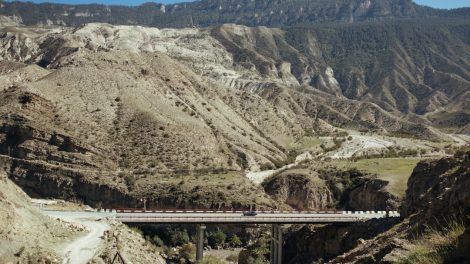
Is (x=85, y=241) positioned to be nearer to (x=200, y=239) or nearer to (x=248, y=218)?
Result: (x=200, y=239)

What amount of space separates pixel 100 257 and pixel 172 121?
7589cm

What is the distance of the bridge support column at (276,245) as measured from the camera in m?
67.1

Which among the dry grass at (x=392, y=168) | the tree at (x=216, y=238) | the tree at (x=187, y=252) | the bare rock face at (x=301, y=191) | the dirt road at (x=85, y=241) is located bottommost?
the tree at (x=187, y=252)

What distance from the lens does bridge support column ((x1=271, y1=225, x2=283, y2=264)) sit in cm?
6712

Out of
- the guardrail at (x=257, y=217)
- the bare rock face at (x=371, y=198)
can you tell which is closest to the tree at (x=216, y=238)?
the guardrail at (x=257, y=217)

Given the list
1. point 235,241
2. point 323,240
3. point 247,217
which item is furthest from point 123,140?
point 323,240

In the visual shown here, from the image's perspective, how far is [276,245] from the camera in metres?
68.8

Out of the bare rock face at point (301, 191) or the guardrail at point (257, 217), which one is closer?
the guardrail at point (257, 217)

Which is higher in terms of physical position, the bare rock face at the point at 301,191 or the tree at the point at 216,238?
the bare rock face at the point at 301,191

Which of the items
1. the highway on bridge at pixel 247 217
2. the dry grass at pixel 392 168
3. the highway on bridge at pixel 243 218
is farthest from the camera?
the dry grass at pixel 392 168

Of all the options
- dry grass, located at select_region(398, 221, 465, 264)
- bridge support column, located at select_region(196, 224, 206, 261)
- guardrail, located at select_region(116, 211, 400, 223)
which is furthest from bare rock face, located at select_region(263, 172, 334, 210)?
dry grass, located at select_region(398, 221, 465, 264)

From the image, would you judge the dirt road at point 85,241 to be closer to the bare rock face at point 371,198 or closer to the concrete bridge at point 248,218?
the concrete bridge at point 248,218

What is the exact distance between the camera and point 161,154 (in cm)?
10206

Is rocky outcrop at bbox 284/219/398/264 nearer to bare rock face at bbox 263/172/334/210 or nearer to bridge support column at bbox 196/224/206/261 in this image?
bridge support column at bbox 196/224/206/261
